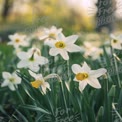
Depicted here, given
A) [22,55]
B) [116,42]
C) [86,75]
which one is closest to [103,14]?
[116,42]

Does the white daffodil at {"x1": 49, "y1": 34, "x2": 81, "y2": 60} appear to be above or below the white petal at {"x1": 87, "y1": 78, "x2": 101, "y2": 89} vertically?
above

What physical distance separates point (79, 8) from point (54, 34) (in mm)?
19615

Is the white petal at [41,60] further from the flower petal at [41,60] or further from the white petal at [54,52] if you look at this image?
the white petal at [54,52]

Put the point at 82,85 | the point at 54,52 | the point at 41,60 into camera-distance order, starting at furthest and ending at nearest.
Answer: the point at 41,60 < the point at 54,52 < the point at 82,85

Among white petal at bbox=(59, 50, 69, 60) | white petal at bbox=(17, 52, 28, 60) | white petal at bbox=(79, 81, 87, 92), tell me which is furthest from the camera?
white petal at bbox=(17, 52, 28, 60)

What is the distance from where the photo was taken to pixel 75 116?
2.28 m

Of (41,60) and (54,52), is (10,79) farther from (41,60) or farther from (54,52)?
(54,52)

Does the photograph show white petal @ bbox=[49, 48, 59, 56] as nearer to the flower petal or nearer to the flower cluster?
the flower cluster

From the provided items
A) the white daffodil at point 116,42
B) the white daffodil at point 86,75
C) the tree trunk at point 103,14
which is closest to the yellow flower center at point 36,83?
the white daffodil at point 86,75

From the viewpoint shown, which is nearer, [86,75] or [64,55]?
[86,75]

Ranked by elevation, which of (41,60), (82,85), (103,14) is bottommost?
(82,85)

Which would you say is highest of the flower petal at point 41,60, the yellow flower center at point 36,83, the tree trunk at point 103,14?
the tree trunk at point 103,14

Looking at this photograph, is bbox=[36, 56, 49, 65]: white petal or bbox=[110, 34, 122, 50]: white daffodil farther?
bbox=[110, 34, 122, 50]: white daffodil

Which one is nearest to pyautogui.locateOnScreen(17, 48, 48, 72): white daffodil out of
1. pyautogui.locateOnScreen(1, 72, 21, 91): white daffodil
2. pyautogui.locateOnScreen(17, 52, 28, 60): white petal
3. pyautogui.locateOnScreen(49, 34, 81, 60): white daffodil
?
pyautogui.locateOnScreen(17, 52, 28, 60): white petal
